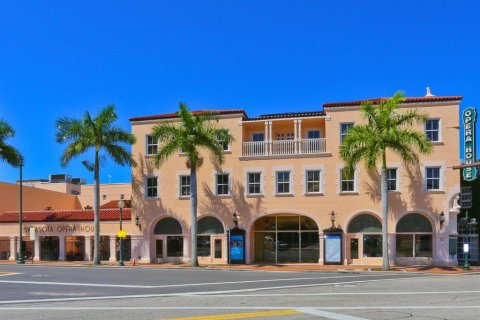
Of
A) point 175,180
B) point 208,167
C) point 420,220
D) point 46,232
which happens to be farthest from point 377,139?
point 46,232

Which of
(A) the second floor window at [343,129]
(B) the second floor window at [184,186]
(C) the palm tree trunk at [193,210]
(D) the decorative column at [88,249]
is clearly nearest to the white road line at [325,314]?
(C) the palm tree trunk at [193,210]

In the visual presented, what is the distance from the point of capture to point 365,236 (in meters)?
34.0

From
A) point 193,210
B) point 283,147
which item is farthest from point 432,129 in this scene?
point 193,210

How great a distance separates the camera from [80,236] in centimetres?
3947

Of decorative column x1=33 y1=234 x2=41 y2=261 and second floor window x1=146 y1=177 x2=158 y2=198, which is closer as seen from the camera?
second floor window x1=146 y1=177 x2=158 y2=198

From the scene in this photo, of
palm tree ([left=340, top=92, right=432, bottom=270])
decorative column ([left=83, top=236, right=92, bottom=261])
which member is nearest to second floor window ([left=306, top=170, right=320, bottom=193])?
palm tree ([left=340, top=92, right=432, bottom=270])

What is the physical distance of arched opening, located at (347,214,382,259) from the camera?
33812 mm

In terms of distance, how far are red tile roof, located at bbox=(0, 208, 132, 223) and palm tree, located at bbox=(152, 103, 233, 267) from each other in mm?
7085

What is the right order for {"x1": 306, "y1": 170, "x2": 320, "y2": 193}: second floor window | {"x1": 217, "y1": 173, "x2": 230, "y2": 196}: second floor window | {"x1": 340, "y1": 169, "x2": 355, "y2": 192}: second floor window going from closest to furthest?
{"x1": 340, "y1": 169, "x2": 355, "y2": 192}: second floor window < {"x1": 306, "y1": 170, "x2": 320, "y2": 193}: second floor window < {"x1": 217, "y1": 173, "x2": 230, "y2": 196}: second floor window

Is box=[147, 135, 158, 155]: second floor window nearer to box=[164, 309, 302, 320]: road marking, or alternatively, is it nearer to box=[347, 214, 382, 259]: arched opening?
box=[347, 214, 382, 259]: arched opening

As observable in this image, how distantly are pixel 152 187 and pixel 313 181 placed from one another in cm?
1112

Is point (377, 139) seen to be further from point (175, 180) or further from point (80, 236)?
point (80, 236)

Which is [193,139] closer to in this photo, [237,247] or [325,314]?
[237,247]

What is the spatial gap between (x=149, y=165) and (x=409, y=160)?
56.5 ft
